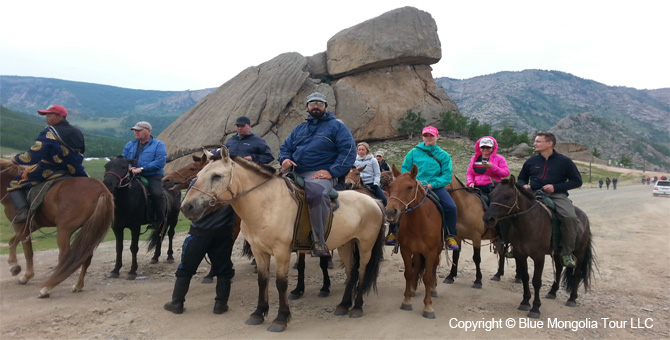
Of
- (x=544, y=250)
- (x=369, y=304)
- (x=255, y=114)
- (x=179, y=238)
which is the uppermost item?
(x=255, y=114)

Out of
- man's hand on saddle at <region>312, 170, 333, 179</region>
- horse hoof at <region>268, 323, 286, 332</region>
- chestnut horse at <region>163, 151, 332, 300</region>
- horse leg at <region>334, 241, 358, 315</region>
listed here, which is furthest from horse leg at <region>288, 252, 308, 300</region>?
man's hand on saddle at <region>312, 170, 333, 179</region>

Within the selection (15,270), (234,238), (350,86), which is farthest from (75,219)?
(350,86)

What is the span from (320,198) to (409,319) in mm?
1999

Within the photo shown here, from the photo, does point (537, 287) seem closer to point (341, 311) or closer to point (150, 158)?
point (341, 311)

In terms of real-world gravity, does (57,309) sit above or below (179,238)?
above

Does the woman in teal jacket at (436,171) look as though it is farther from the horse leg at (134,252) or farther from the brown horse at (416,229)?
the horse leg at (134,252)

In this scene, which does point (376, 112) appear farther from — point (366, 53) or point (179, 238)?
point (179, 238)

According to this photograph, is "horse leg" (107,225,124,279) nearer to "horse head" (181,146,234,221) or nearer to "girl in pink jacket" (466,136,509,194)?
"horse head" (181,146,234,221)

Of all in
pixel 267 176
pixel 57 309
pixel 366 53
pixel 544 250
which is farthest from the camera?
pixel 366 53

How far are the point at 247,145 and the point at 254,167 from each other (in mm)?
2060

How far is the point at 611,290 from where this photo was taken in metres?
6.39

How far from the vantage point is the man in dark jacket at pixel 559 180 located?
17.9 ft

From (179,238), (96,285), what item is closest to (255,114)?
(179,238)

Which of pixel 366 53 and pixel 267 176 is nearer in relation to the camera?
pixel 267 176
